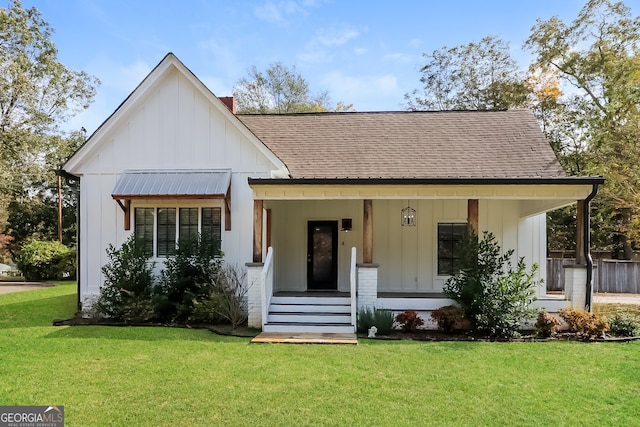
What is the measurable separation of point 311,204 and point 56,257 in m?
15.9

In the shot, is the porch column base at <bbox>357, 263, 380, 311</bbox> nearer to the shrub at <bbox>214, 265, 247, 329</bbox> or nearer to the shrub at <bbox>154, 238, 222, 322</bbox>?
the shrub at <bbox>214, 265, 247, 329</bbox>

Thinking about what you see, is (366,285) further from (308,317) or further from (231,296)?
(231,296)

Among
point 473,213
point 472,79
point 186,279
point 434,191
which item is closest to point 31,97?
point 186,279

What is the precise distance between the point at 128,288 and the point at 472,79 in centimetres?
2629

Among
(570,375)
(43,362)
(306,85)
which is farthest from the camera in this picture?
(306,85)

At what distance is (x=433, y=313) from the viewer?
8.87 metres

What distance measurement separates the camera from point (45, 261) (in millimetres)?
21109

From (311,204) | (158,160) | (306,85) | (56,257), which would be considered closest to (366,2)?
(311,204)

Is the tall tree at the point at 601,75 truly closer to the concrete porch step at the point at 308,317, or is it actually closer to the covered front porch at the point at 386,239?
the covered front porch at the point at 386,239

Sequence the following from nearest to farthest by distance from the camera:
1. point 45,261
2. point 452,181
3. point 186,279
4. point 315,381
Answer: point 315,381 < point 452,181 < point 186,279 < point 45,261

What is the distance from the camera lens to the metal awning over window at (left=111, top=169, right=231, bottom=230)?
402 inches

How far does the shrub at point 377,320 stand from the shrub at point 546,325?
2.84 meters

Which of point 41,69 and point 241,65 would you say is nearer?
point 41,69

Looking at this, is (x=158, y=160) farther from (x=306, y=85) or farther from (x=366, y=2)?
(x=306, y=85)
